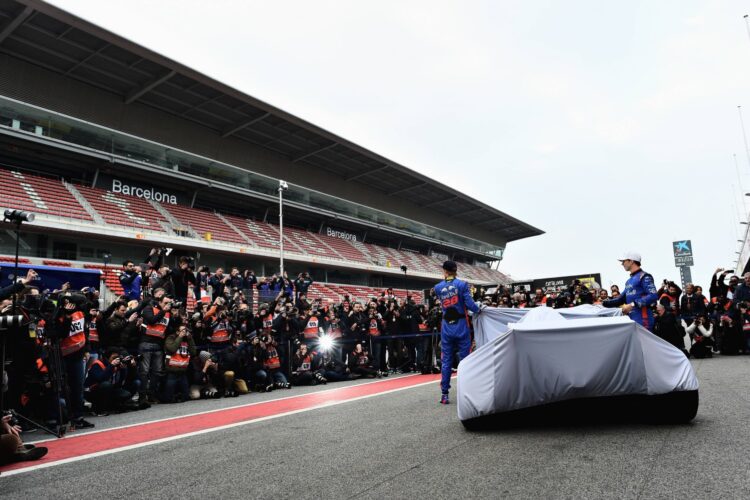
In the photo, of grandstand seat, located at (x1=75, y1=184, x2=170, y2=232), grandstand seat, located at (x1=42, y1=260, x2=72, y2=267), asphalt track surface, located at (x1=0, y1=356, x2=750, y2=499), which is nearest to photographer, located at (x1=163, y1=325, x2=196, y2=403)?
asphalt track surface, located at (x1=0, y1=356, x2=750, y2=499)

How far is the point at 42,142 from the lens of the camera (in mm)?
21672

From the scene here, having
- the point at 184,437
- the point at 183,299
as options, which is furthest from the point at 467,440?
the point at 183,299

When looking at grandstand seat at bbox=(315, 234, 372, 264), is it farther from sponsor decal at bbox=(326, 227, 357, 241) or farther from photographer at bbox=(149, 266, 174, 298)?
photographer at bbox=(149, 266, 174, 298)

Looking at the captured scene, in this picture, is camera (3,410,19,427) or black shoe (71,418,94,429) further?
black shoe (71,418,94,429)

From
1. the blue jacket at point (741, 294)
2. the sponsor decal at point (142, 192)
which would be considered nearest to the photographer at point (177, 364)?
the blue jacket at point (741, 294)

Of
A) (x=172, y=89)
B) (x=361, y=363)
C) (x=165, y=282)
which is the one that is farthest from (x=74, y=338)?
(x=172, y=89)

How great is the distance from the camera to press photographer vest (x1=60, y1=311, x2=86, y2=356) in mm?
6395

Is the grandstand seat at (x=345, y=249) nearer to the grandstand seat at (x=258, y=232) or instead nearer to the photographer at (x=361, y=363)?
the grandstand seat at (x=258, y=232)

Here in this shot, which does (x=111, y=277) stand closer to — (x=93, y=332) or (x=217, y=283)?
(x=217, y=283)

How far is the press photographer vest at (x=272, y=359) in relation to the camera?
1000 cm

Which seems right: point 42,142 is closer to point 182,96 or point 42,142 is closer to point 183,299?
point 182,96

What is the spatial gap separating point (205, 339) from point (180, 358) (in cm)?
135

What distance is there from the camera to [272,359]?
10062 millimetres

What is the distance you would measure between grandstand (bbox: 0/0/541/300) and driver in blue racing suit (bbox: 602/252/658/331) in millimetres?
19801
